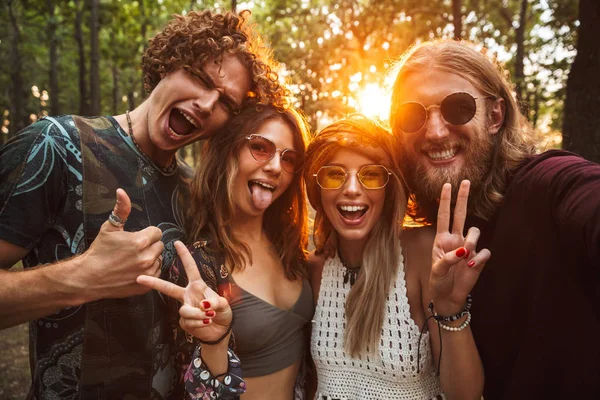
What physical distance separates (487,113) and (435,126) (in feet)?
1.28

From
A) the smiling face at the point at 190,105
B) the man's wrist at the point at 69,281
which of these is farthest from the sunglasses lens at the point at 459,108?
the man's wrist at the point at 69,281

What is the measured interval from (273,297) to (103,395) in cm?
118

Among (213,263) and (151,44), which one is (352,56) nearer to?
(151,44)

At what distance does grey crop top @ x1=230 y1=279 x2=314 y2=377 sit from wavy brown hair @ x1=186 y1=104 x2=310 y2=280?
276 millimetres

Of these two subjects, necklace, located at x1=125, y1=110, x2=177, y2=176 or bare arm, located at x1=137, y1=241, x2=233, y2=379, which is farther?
necklace, located at x1=125, y1=110, x2=177, y2=176

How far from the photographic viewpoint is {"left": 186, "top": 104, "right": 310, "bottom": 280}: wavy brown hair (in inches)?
119

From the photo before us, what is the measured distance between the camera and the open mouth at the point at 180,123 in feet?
9.74

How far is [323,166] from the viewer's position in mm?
3018

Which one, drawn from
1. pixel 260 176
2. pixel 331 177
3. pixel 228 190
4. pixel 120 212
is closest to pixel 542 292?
pixel 331 177

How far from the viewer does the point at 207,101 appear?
2.98 m

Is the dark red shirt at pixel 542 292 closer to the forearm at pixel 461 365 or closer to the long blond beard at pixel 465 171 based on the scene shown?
the forearm at pixel 461 365

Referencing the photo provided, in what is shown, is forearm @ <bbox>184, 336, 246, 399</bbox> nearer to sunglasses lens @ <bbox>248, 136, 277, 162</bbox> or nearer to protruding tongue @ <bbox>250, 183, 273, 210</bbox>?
protruding tongue @ <bbox>250, 183, 273, 210</bbox>

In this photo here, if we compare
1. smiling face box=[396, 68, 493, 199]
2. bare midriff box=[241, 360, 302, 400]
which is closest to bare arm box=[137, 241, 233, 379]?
Answer: bare midriff box=[241, 360, 302, 400]

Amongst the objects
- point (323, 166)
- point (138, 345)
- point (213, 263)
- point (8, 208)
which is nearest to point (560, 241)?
point (323, 166)
